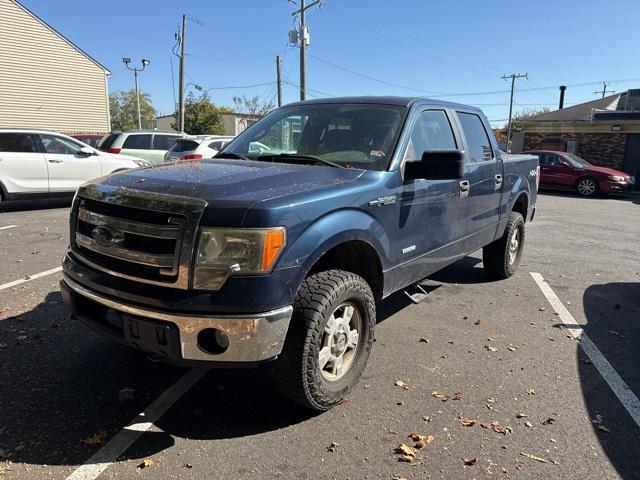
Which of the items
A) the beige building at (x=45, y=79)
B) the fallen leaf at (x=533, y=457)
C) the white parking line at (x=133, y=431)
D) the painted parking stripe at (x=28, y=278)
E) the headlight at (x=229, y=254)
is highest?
the beige building at (x=45, y=79)

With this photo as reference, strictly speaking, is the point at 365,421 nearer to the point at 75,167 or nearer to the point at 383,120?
the point at 383,120

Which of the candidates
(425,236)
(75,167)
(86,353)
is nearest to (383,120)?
(425,236)

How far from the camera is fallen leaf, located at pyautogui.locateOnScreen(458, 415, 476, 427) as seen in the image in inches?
117

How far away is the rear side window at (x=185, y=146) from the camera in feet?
39.2

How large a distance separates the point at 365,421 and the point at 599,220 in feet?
37.3

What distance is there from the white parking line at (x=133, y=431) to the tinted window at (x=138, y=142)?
1155 centimetres

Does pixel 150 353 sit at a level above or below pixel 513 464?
above

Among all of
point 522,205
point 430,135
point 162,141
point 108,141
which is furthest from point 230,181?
point 162,141

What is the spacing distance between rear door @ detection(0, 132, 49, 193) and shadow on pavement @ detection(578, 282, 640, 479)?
10229 millimetres

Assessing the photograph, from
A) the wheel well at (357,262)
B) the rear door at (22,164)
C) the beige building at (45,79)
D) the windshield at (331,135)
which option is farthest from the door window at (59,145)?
the beige building at (45,79)

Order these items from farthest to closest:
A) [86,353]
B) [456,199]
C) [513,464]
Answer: [456,199]
[86,353]
[513,464]

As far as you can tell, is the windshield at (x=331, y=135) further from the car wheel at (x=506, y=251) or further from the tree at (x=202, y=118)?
the tree at (x=202, y=118)

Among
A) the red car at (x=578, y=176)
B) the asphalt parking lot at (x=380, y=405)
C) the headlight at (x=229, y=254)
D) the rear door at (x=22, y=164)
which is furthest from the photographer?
the red car at (x=578, y=176)

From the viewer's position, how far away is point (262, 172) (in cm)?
309
